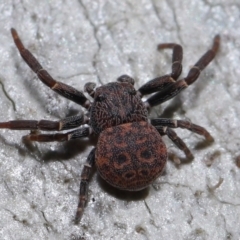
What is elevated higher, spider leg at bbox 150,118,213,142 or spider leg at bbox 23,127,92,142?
spider leg at bbox 23,127,92,142

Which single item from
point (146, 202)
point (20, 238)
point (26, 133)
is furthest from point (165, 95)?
point (20, 238)

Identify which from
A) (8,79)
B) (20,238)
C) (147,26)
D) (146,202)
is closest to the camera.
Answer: (20,238)

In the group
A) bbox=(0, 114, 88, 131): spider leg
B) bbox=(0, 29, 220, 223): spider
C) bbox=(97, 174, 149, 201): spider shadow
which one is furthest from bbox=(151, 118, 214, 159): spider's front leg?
bbox=(0, 114, 88, 131): spider leg

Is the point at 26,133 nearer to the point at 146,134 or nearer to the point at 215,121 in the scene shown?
the point at 146,134

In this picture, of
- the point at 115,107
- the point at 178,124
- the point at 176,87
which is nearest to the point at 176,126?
the point at 178,124

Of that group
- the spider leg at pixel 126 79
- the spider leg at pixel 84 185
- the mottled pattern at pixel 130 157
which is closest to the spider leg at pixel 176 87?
the spider leg at pixel 126 79

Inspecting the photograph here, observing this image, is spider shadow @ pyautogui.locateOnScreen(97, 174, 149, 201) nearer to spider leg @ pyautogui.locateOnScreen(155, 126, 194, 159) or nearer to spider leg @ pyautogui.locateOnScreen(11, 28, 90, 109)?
spider leg @ pyautogui.locateOnScreen(155, 126, 194, 159)
